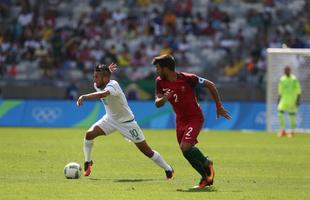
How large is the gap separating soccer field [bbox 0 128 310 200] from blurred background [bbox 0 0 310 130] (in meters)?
9.28

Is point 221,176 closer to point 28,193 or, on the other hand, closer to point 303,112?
point 28,193

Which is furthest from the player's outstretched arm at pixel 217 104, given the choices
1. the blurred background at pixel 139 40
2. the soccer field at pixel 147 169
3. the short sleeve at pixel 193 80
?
the blurred background at pixel 139 40

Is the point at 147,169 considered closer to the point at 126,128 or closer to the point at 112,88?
the point at 126,128

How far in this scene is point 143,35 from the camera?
40.7 meters

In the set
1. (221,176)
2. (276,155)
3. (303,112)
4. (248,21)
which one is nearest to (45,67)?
(248,21)

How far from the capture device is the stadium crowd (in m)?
38.5

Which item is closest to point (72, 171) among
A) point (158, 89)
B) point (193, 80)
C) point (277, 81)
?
point (158, 89)

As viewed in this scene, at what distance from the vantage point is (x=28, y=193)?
12.4m

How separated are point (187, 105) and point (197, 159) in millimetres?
944

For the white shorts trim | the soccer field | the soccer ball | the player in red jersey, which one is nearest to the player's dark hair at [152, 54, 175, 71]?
the player in red jersey

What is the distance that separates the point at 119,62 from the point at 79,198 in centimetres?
2727

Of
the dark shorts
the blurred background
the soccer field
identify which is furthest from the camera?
the blurred background

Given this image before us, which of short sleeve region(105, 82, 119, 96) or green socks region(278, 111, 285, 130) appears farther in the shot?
green socks region(278, 111, 285, 130)

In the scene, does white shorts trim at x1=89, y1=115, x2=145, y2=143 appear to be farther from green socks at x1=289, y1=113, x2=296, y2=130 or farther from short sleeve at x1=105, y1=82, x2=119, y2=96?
green socks at x1=289, y1=113, x2=296, y2=130
